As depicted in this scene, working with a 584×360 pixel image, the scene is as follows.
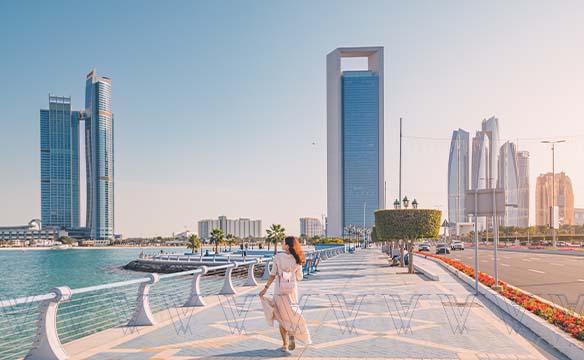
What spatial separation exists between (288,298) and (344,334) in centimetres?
180

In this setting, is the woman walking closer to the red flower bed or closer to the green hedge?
the red flower bed

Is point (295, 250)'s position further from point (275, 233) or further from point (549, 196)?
point (549, 196)

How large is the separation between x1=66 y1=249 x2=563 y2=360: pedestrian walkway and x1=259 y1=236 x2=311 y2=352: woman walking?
273 millimetres

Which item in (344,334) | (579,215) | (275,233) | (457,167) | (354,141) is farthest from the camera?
(457,167)

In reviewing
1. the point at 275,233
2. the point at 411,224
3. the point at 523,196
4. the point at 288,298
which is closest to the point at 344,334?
the point at 288,298

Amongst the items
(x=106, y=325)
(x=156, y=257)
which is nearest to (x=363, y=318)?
(x=106, y=325)

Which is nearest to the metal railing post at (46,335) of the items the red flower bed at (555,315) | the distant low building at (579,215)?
the red flower bed at (555,315)

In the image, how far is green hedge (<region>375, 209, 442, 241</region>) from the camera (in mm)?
22312

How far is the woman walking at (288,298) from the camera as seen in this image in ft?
23.3

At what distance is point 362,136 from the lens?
6447 inches

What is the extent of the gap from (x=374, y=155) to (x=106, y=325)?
146 meters

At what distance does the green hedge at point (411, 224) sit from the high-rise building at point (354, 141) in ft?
458

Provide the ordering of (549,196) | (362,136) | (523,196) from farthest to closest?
(362,136) → (523,196) → (549,196)

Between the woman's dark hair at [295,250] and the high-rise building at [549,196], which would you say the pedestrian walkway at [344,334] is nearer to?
the woman's dark hair at [295,250]
